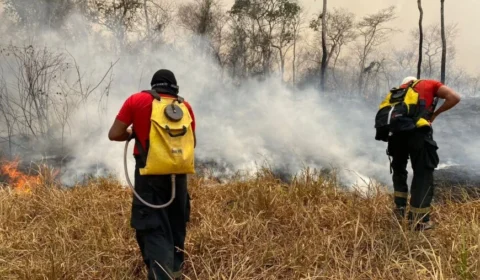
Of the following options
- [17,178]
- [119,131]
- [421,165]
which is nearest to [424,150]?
[421,165]

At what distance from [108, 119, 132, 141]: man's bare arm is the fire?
308 cm

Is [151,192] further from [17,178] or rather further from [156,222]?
[17,178]

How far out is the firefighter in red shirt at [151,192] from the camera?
252cm

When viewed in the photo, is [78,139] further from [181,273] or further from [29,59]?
[181,273]

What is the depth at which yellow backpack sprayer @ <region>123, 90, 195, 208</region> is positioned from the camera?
2426 mm

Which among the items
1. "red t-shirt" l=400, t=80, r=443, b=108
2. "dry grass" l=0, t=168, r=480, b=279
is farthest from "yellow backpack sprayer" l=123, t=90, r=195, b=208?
"red t-shirt" l=400, t=80, r=443, b=108

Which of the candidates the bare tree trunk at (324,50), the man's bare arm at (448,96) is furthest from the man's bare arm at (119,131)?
the bare tree trunk at (324,50)

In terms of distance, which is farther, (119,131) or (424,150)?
(424,150)

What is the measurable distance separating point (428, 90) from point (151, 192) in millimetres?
2770

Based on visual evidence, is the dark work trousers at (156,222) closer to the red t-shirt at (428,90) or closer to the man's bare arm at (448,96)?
the red t-shirt at (428,90)

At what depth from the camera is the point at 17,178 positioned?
249 inches

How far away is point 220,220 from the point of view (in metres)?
3.71

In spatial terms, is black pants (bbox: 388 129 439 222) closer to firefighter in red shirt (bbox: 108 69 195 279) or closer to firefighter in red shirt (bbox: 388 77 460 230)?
firefighter in red shirt (bbox: 388 77 460 230)

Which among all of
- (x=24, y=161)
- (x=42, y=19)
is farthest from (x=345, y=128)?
(x=42, y=19)
